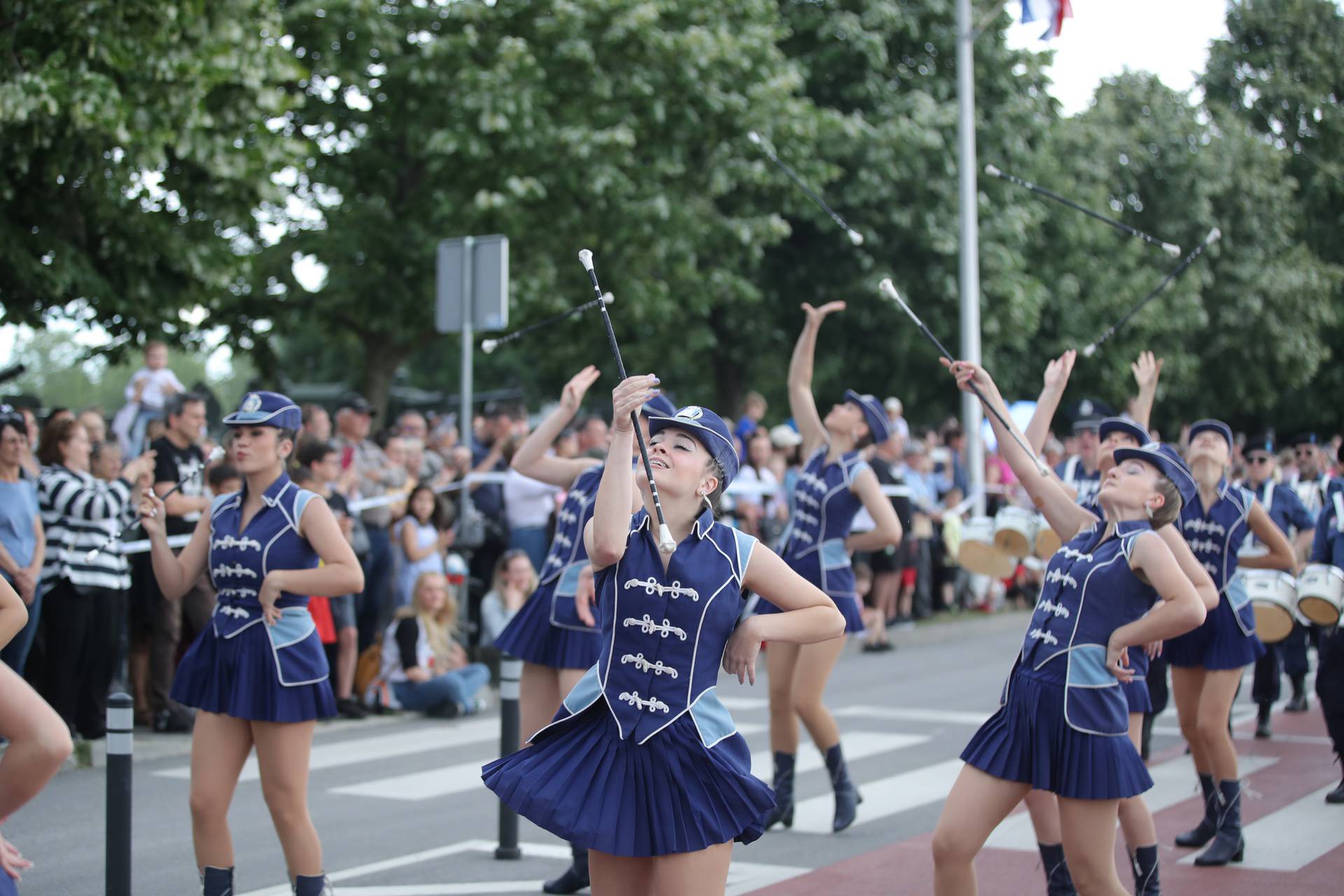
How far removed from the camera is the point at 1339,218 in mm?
42469

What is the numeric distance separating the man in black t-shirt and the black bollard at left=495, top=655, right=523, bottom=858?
158 inches

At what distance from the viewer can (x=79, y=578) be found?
9656 mm

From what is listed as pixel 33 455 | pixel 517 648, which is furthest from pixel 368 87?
pixel 517 648

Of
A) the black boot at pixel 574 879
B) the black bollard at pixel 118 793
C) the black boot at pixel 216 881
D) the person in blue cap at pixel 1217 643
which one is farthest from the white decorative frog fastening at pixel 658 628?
the person in blue cap at pixel 1217 643

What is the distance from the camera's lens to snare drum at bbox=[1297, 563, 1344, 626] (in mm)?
8734

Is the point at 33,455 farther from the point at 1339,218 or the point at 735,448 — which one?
the point at 1339,218

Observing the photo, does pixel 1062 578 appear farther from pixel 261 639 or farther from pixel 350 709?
pixel 350 709

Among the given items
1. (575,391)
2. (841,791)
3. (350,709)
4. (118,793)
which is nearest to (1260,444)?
(841,791)

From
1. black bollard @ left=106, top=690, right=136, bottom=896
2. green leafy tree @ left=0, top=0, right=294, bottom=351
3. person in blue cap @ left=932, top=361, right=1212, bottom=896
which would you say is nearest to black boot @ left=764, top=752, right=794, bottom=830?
person in blue cap @ left=932, top=361, right=1212, bottom=896

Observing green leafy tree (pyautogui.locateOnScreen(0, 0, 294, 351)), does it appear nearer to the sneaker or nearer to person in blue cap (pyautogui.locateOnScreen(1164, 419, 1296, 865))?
the sneaker

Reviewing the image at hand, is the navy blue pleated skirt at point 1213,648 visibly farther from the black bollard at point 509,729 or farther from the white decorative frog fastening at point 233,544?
the white decorative frog fastening at point 233,544

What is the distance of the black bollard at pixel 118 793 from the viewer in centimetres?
572

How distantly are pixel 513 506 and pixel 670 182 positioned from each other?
33.7 ft

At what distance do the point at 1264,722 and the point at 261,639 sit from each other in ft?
26.9
